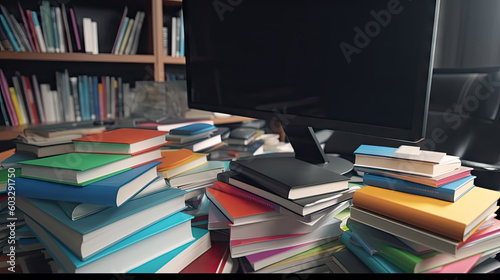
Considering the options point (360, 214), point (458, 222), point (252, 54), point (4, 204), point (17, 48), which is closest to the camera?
point (458, 222)

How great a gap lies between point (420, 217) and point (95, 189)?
49 centimetres

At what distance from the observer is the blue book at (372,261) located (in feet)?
1.61

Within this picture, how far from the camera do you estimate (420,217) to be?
19.2 inches

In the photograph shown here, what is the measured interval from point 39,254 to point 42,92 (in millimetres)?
1607

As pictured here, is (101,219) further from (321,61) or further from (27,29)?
(27,29)

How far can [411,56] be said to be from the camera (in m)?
0.59

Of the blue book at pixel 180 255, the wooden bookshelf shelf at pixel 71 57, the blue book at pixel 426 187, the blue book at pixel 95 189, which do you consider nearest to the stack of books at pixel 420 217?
the blue book at pixel 426 187

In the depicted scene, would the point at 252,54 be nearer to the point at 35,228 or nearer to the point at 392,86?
the point at 392,86

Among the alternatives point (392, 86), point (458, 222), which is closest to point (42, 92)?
point (392, 86)

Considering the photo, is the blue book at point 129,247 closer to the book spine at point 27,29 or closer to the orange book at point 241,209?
the orange book at point 241,209

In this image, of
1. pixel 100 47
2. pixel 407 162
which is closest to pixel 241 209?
pixel 407 162

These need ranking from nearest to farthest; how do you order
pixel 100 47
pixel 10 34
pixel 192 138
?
pixel 192 138
pixel 10 34
pixel 100 47

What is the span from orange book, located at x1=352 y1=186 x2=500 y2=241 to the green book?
42 centimetres

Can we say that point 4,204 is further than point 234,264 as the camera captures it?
Yes
